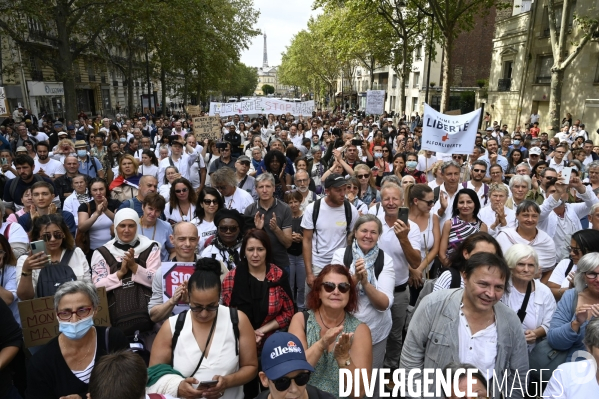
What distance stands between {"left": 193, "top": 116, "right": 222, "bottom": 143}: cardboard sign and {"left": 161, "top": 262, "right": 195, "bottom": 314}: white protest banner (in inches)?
282

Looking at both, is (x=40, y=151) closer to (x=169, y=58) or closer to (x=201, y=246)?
(x=201, y=246)

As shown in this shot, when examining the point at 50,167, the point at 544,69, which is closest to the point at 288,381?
the point at 50,167

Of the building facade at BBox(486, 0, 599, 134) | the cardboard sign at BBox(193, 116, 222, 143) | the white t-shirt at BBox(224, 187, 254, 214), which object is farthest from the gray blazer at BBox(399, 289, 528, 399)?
the building facade at BBox(486, 0, 599, 134)

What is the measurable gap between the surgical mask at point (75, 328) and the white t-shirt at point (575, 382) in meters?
2.82

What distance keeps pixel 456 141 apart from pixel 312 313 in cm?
558

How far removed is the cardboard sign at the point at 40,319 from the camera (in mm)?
2820

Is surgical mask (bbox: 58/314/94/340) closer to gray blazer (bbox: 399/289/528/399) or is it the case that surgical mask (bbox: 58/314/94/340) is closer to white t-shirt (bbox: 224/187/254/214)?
gray blazer (bbox: 399/289/528/399)

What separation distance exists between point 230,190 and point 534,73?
2435 cm

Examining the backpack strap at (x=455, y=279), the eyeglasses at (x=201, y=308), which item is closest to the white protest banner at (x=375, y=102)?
the backpack strap at (x=455, y=279)

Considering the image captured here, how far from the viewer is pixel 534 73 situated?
2338cm

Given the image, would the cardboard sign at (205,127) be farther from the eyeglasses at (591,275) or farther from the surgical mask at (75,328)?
the eyeglasses at (591,275)

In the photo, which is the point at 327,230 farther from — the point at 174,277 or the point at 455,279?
the point at 174,277

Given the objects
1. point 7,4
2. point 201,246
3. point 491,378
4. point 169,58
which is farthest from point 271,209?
point 169,58

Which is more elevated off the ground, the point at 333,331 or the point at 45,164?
the point at 45,164
